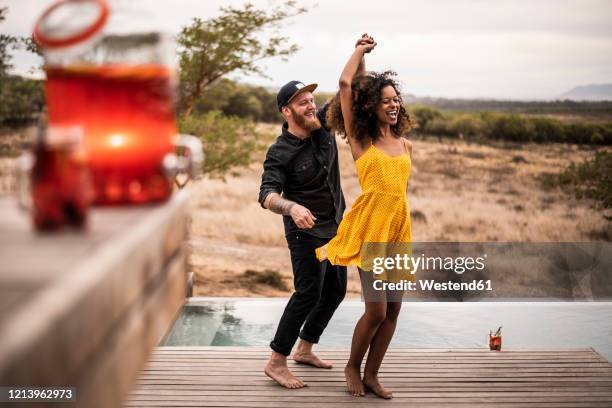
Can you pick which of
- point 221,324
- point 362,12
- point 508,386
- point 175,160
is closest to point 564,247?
point 362,12

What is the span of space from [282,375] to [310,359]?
0.83ft

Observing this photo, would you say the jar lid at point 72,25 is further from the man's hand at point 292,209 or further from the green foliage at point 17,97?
the man's hand at point 292,209

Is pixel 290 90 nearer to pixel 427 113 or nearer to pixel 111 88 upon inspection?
pixel 111 88

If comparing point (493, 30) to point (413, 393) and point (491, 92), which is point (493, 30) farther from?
point (413, 393)

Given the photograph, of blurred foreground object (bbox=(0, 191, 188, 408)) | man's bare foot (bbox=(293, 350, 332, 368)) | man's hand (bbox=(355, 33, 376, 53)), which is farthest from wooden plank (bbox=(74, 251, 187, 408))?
man's bare foot (bbox=(293, 350, 332, 368))

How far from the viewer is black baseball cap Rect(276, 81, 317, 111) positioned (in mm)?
2912

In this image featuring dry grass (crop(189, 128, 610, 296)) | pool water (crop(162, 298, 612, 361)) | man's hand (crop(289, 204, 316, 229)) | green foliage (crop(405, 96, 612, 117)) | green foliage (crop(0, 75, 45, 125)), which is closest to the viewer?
green foliage (crop(0, 75, 45, 125))

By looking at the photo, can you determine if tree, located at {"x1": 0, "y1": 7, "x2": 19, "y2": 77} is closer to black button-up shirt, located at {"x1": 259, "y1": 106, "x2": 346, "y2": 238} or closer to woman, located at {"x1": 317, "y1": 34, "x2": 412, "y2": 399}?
woman, located at {"x1": 317, "y1": 34, "x2": 412, "y2": 399}

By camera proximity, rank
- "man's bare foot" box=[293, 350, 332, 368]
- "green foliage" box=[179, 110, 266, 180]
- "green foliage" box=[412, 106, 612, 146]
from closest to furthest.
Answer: "man's bare foot" box=[293, 350, 332, 368] < "green foliage" box=[179, 110, 266, 180] < "green foliage" box=[412, 106, 612, 146]

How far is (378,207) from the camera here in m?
2.52

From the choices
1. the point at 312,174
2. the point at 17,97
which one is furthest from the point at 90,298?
the point at 312,174

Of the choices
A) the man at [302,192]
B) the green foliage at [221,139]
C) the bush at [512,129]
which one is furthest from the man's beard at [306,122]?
the bush at [512,129]

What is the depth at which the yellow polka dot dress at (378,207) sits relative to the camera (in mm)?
2508

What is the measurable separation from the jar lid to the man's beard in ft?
8.45
